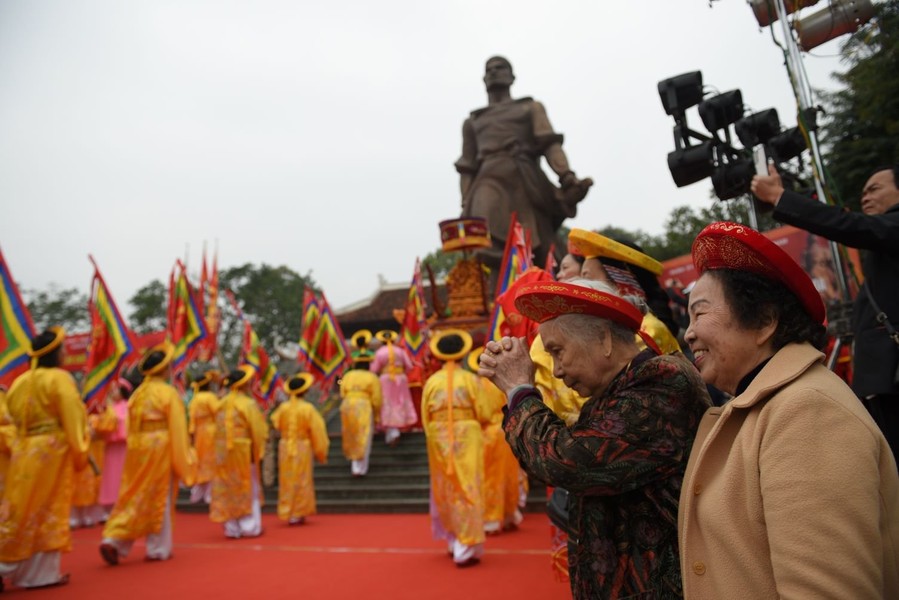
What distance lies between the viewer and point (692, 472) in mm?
1318

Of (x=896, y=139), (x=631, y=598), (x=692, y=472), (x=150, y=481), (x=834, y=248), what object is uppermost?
(x=896, y=139)

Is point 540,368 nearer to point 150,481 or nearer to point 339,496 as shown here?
point 150,481

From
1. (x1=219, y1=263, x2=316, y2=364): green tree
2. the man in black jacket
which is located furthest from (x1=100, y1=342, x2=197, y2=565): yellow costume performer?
(x1=219, y1=263, x2=316, y2=364): green tree

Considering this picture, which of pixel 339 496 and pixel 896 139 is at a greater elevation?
pixel 896 139

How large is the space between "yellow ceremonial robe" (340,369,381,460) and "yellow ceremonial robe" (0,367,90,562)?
4.68m

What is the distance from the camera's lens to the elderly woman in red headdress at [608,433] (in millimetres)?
1535

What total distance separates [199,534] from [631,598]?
784 cm

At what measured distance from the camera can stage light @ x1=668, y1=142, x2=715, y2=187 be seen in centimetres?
332

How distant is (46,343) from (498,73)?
10547mm

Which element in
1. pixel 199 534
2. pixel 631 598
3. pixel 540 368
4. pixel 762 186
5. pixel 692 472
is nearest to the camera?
pixel 692 472

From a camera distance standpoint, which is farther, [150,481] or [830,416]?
[150,481]

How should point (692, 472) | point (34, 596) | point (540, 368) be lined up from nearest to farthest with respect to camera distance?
point (692, 472)
point (540, 368)
point (34, 596)

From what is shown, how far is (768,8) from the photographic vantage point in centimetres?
362

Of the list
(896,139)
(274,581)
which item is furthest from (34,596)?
(896,139)
